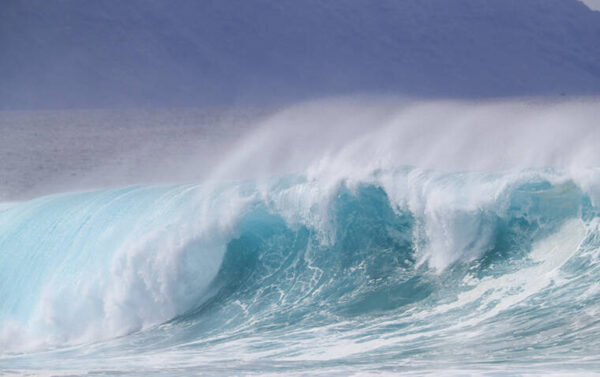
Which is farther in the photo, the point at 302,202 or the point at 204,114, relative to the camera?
the point at 204,114

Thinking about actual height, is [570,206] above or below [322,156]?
below

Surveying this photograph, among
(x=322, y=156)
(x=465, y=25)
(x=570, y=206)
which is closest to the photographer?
(x=570, y=206)

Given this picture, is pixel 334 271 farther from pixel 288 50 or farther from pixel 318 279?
pixel 288 50

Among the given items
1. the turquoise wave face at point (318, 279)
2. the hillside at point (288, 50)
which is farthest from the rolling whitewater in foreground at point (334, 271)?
the hillside at point (288, 50)

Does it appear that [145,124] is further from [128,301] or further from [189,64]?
[128,301]

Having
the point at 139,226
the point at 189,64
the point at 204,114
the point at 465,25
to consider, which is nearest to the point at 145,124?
the point at 204,114

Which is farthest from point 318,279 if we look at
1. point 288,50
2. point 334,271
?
point 288,50

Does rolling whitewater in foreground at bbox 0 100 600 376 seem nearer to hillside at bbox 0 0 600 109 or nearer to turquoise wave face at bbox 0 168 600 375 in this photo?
turquoise wave face at bbox 0 168 600 375

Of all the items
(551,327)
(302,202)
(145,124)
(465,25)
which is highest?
(465,25)
